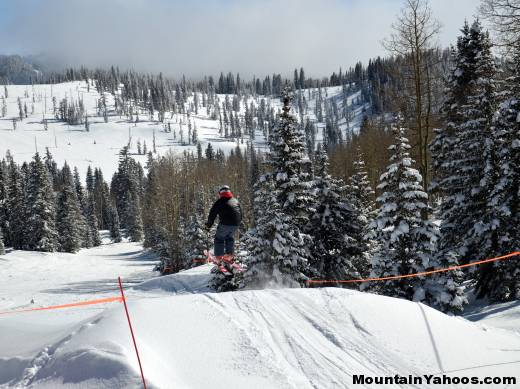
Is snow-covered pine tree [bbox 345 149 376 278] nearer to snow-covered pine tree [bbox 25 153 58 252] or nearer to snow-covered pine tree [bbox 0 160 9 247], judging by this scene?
snow-covered pine tree [bbox 25 153 58 252]

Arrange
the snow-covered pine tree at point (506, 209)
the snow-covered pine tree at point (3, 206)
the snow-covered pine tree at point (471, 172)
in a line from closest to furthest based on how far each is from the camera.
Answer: the snow-covered pine tree at point (506, 209) < the snow-covered pine tree at point (471, 172) < the snow-covered pine tree at point (3, 206)

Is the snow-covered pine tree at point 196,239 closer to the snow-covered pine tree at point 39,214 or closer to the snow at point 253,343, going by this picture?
the snow at point 253,343

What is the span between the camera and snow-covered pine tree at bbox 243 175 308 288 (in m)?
16.3

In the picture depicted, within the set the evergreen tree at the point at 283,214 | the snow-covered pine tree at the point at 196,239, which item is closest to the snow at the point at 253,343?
the evergreen tree at the point at 283,214

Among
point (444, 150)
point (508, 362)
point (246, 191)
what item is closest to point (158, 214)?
point (246, 191)

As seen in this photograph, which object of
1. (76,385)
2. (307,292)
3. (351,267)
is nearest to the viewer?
(76,385)

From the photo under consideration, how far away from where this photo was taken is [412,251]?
562 inches

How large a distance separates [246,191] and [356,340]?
6368 centimetres

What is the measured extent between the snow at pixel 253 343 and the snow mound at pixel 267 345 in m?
0.02

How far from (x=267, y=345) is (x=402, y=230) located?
9.32 m

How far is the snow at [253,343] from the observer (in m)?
5.29

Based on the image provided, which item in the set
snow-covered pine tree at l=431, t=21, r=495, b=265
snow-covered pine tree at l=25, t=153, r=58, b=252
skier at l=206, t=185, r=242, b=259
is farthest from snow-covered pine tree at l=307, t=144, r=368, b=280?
snow-covered pine tree at l=25, t=153, r=58, b=252

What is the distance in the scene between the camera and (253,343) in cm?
621

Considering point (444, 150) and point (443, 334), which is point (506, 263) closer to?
point (443, 334)
